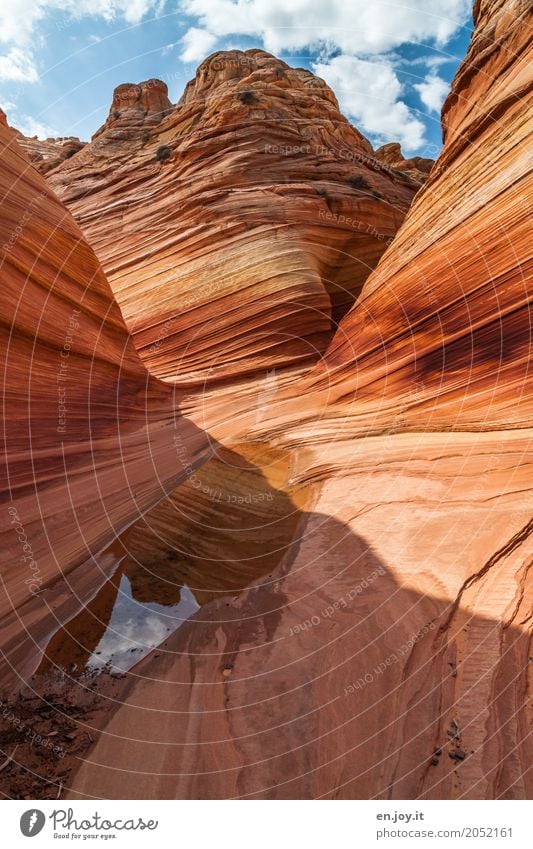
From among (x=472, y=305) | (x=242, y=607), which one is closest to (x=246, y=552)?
(x=242, y=607)

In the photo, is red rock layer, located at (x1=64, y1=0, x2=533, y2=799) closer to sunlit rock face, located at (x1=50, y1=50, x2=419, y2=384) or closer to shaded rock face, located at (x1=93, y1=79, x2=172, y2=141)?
sunlit rock face, located at (x1=50, y1=50, x2=419, y2=384)

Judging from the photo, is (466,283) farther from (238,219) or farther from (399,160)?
(399,160)

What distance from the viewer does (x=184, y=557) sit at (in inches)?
237


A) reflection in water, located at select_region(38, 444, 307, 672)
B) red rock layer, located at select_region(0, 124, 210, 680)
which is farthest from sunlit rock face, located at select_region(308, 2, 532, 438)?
red rock layer, located at select_region(0, 124, 210, 680)

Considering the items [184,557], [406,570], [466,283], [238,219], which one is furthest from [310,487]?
[238,219]

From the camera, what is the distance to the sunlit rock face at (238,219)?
547 inches

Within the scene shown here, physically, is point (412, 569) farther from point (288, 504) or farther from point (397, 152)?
point (397, 152)

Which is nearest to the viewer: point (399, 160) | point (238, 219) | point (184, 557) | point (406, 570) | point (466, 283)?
point (406, 570)

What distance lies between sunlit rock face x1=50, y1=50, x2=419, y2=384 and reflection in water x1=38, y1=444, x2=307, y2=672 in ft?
18.0

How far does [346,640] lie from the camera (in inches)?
172

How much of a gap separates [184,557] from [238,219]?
41.7ft

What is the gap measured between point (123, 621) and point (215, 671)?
1201 millimetres
